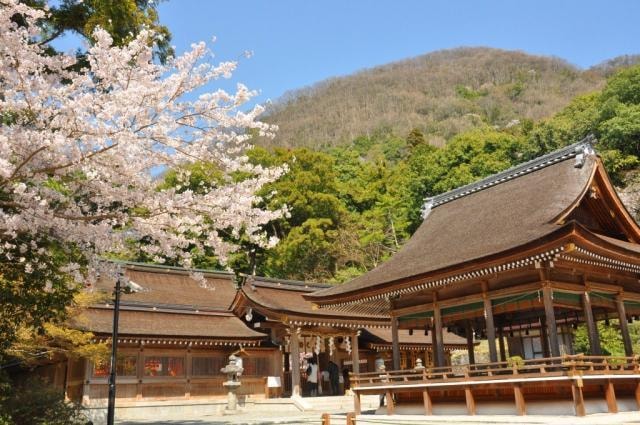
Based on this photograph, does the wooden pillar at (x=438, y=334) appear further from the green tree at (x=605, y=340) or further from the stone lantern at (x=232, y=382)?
the green tree at (x=605, y=340)

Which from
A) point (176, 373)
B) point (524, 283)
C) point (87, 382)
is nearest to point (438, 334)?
point (524, 283)

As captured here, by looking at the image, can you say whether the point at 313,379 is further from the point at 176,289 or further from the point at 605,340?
the point at 605,340

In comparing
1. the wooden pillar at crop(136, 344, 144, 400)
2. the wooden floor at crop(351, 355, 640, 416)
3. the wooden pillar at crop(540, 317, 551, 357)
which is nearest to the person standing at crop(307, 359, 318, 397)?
the wooden pillar at crop(136, 344, 144, 400)

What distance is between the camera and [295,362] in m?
20.9

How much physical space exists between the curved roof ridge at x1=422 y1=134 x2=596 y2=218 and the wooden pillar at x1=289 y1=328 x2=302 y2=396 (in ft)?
23.4

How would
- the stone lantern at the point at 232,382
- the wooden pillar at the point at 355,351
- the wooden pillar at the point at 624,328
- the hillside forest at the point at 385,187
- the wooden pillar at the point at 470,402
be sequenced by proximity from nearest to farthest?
the wooden pillar at the point at 470,402 < the wooden pillar at the point at 624,328 < the stone lantern at the point at 232,382 < the wooden pillar at the point at 355,351 < the hillside forest at the point at 385,187

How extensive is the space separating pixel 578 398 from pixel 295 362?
1198 centimetres

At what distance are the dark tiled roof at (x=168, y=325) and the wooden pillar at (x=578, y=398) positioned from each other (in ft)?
43.7

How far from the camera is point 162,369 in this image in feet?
66.4

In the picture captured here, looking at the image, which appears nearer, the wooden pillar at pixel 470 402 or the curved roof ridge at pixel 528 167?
the wooden pillar at pixel 470 402

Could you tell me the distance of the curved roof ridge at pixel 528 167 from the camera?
591 inches

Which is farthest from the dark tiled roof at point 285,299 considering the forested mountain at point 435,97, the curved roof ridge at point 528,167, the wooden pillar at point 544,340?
the forested mountain at point 435,97

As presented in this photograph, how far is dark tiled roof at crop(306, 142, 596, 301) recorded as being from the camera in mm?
13055

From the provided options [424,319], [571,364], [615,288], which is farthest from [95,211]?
[615,288]
